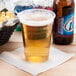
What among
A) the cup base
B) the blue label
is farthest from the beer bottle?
the cup base

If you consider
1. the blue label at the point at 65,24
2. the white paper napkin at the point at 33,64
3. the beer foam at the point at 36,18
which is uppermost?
the beer foam at the point at 36,18

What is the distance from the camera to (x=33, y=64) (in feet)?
2.54

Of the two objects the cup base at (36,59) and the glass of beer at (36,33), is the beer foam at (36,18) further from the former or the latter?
the cup base at (36,59)

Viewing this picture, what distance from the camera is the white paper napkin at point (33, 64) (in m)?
0.75

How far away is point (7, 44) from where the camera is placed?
94 centimetres

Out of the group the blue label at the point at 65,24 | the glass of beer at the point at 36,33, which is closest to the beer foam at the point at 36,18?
the glass of beer at the point at 36,33

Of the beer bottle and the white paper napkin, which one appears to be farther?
the beer bottle

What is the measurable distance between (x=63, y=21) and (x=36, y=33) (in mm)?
169

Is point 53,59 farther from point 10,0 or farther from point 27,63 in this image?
point 10,0

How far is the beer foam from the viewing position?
2.44 ft

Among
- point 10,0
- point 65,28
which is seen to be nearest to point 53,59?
point 65,28

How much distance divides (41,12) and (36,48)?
0.12 m

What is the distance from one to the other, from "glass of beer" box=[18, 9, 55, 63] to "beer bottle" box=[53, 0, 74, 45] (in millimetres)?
99

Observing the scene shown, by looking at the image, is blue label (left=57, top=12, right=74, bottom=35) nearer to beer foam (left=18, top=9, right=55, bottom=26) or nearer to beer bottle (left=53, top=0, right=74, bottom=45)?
beer bottle (left=53, top=0, right=74, bottom=45)
